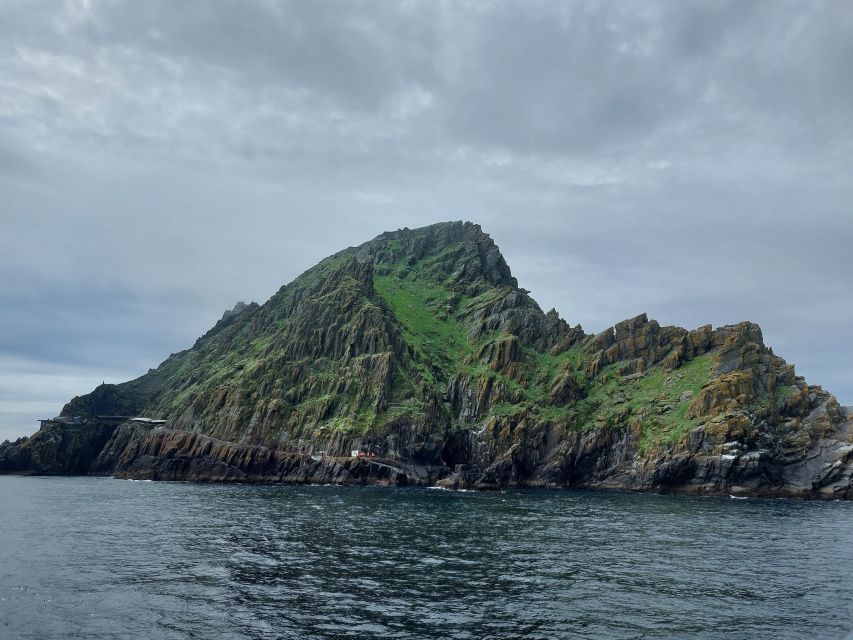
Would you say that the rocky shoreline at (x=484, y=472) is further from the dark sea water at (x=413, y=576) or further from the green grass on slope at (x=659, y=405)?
the dark sea water at (x=413, y=576)

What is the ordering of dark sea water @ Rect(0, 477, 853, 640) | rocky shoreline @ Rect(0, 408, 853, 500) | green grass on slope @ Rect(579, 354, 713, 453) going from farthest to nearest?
1. green grass on slope @ Rect(579, 354, 713, 453)
2. rocky shoreline @ Rect(0, 408, 853, 500)
3. dark sea water @ Rect(0, 477, 853, 640)

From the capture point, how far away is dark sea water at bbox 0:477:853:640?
3384cm

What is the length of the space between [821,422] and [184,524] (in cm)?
16536

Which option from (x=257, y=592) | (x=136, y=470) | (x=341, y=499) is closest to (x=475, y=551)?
(x=257, y=592)

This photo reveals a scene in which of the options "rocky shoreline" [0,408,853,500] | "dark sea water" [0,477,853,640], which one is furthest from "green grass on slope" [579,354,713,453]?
"dark sea water" [0,477,853,640]

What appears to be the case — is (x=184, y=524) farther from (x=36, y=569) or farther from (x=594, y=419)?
(x=594, y=419)

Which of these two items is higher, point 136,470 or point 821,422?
point 821,422

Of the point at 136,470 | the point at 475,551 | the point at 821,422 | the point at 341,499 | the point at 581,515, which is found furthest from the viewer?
the point at 136,470

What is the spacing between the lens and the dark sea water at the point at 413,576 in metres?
33.8

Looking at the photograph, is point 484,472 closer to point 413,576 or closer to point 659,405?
point 659,405

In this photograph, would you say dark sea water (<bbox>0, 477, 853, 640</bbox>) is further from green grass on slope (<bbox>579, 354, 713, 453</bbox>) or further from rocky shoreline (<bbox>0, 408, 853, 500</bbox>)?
green grass on slope (<bbox>579, 354, 713, 453</bbox>)

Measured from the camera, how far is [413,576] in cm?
4578

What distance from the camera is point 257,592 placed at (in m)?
40.2

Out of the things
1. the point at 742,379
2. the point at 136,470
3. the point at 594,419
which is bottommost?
the point at 136,470
